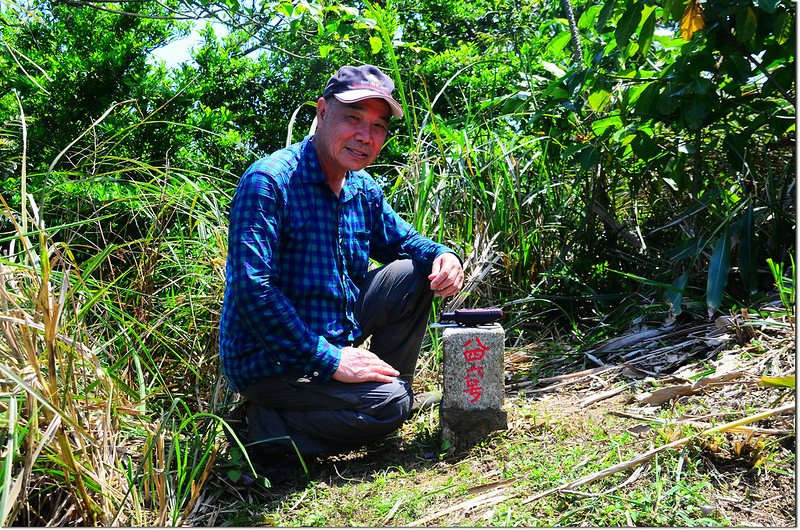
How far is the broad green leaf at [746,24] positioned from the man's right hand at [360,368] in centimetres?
209

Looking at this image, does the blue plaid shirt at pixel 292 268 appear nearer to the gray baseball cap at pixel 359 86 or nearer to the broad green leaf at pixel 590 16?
the gray baseball cap at pixel 359 86

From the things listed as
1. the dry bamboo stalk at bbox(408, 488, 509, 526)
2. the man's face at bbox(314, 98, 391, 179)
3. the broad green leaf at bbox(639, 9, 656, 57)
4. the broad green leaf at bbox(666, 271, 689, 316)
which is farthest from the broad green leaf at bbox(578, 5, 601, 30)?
the dry bamboo stalk at bbox(408, 488, 509, 526)

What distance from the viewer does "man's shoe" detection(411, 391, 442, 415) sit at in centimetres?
333

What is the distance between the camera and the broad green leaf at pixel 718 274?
134 inches

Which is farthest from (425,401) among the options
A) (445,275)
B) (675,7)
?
(675,7)

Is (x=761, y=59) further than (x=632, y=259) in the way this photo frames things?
No

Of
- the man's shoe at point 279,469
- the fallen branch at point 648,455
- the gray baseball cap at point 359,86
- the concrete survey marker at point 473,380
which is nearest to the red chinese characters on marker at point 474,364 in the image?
the concrete survey marker at point 473,380

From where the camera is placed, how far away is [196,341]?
3.39m

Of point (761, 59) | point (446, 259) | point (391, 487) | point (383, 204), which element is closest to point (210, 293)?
point (383, 204)

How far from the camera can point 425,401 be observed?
11.0 ft

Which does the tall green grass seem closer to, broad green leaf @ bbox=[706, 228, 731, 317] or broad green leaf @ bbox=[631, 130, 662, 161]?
broad green leaf @ bbox=[631, 130, 662, 161]

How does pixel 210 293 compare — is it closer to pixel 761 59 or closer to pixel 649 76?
pixel 649 76

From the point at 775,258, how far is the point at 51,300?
3.17 metres

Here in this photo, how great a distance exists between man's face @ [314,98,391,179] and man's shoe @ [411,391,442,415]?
3.50 ft
